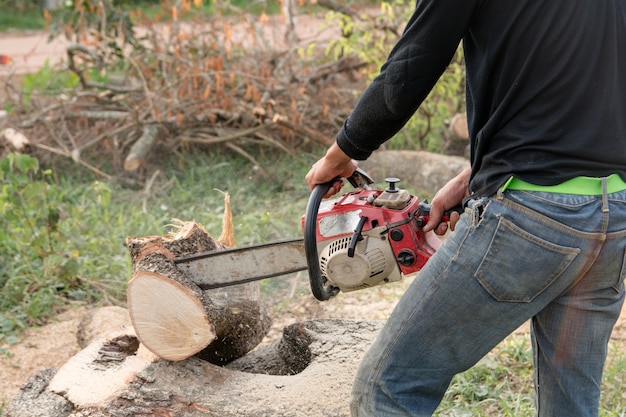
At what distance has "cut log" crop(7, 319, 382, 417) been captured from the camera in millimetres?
2352

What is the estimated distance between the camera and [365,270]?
2.02 m

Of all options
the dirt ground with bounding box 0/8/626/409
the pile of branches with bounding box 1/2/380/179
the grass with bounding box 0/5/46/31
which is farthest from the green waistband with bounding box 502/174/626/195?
the grass with bounding box 0/5/46/31

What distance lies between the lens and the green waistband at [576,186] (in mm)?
1583

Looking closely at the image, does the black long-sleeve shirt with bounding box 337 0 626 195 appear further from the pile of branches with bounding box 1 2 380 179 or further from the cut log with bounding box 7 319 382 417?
the pile of branches with bounding box 1 2 380 179

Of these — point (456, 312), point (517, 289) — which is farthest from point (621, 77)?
point (456, 312)

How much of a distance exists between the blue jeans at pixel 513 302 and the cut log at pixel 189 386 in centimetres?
62

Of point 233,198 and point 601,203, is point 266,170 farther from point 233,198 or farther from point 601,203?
point 601,203

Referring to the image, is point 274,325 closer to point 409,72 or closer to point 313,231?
point 313,231

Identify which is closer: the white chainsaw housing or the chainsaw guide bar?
the white chainsaw housing

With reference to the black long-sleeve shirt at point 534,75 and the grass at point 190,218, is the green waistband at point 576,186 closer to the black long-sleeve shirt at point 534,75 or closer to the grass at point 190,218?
the black long-sleeve shirt at point 534,75

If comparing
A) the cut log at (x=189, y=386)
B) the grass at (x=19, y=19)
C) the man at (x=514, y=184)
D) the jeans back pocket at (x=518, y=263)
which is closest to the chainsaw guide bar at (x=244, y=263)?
the cut log at (x=189, y=386)

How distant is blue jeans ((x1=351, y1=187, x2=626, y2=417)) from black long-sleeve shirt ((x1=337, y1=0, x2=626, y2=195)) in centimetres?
8

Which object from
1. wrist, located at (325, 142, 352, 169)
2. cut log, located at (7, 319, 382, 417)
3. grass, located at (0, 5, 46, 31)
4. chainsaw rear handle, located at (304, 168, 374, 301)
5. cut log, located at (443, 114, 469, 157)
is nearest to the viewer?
wrist, located at (325, 142, 352, 169)

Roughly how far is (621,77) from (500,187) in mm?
342
